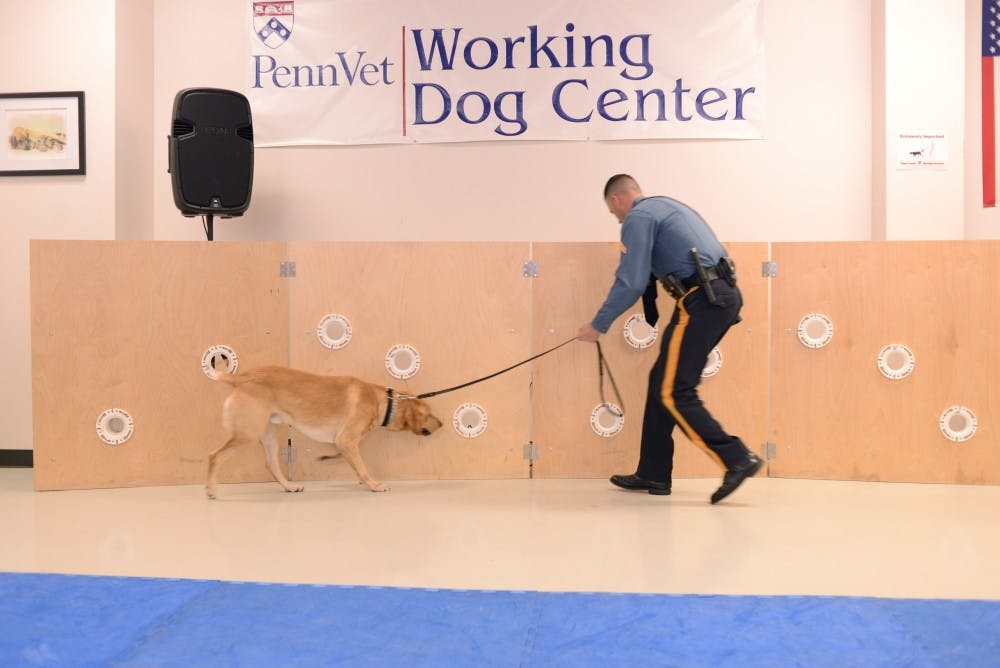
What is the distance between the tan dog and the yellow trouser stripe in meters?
1.24

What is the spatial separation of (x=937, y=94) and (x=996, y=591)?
3.71 metres

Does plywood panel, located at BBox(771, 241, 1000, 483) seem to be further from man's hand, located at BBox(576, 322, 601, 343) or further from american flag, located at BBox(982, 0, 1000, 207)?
man's hand, located at BBox(576, 322, 601, 343)

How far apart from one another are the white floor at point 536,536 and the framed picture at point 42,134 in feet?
6.91

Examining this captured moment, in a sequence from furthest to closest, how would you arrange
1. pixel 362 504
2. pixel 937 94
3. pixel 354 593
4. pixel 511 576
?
1. pixel 937 94
2. pixel 362 504
3. pixel 511 576
4. pixel 354 593

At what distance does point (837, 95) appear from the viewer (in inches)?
228

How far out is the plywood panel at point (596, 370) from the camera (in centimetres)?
484

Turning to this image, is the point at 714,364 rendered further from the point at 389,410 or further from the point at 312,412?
the point at 312,412

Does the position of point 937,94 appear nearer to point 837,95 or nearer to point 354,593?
point 837,95

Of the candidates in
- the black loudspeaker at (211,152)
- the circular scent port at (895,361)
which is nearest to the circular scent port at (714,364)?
the circular scent port at (895,361)

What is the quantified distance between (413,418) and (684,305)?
150 cm

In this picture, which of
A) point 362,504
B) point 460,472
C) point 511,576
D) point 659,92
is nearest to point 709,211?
point 659,92

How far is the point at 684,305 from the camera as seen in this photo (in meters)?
4.22

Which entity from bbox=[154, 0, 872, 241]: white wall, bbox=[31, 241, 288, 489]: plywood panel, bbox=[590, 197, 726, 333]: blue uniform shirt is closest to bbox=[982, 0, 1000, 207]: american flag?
bbox=[154, 0, 872, 241]: white wall

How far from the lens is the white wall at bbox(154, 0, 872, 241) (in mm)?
5797
